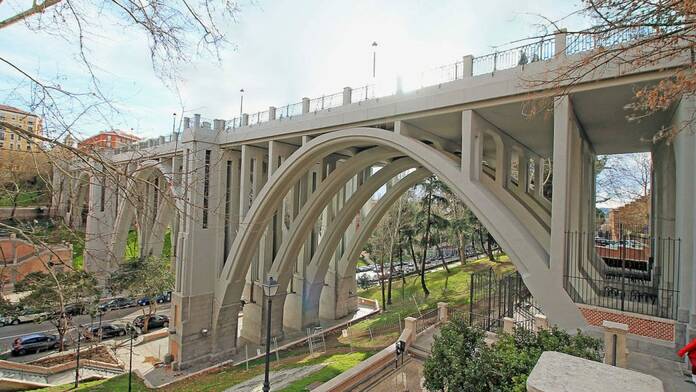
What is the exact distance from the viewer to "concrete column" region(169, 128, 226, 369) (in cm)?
1468

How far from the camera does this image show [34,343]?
55.0 ft

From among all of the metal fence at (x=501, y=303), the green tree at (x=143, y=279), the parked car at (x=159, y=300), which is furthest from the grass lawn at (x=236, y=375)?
the parked car at (x=159, y=300)

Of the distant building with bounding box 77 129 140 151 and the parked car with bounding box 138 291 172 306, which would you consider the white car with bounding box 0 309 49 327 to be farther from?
the distant building with bounding box 77 129 140 151

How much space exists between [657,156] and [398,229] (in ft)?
44.7

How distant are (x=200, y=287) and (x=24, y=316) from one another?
1164 cm

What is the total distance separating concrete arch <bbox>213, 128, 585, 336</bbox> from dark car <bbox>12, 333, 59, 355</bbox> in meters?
8.97

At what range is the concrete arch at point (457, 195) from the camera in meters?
7.33

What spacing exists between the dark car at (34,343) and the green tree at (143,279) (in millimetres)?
3456

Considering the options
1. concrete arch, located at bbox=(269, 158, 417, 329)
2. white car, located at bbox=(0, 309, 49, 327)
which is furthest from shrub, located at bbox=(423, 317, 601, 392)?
white car, located at bbox=(0, 309, 49, 327)

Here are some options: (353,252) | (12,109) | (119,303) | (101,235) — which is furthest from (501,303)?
(119,303)

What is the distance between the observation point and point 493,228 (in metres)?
8.14

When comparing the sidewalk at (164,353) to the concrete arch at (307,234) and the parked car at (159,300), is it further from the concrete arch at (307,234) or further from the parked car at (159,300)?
the parked car at (159,300)

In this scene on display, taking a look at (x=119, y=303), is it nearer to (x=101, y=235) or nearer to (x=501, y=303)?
(x=501, y=303)

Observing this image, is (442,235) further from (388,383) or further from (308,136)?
(388,383)
